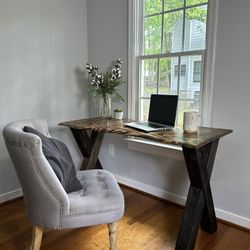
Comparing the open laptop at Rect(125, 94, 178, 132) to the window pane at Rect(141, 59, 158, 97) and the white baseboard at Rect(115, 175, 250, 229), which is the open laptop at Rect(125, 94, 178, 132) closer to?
the window pane at Rect(141, 59, 158, 97)

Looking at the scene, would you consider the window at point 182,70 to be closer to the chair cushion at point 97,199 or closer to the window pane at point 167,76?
the window pane at point 167,76

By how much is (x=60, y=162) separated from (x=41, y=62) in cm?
134

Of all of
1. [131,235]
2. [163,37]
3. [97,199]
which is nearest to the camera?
[97,199]

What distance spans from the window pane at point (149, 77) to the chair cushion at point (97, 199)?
1.03m

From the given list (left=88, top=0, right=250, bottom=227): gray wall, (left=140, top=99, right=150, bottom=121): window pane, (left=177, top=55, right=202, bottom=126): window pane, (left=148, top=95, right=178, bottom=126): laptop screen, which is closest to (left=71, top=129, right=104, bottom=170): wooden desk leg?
(left=88, top=0, right=250, bottom=227): gray wall

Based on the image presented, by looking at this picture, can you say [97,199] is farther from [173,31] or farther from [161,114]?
[173,31]

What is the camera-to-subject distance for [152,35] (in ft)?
7.34

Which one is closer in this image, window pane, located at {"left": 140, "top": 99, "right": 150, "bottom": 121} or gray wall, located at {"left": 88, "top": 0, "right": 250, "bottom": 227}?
gray wall, located at {"left": 88, "top": 0, "right": 250, "bottom": 227}

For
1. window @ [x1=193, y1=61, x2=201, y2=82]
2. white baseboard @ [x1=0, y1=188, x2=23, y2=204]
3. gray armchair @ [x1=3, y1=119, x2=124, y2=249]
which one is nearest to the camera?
gray armchair @ [x1=3, y1=119, x2=124, y2=249]

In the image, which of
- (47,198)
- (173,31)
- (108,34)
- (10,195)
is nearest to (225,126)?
(173,31)

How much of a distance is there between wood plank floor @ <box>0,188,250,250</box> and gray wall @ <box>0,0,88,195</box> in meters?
0.54

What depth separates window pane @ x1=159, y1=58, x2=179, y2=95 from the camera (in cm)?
211

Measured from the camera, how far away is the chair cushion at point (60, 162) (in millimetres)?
1321

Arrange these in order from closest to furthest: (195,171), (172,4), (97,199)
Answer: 1. (97,199)
2. (195,171)
3. (172,4)
